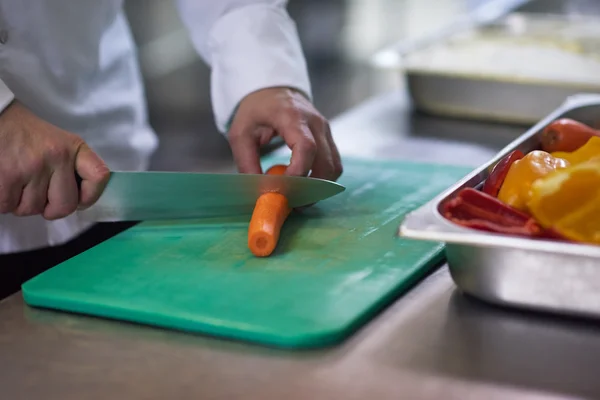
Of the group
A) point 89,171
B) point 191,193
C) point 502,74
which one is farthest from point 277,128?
point 502,74

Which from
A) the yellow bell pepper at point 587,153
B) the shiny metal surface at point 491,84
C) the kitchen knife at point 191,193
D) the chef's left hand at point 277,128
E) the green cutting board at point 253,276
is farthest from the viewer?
the shiny metal surface at point 491,84

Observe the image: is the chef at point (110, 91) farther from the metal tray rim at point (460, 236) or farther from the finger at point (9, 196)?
the metal tray rim at point (460, 236)

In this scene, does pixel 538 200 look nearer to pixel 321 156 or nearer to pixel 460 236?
pixel 460 236

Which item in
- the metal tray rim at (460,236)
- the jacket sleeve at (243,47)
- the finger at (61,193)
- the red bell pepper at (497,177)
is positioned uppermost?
the jacket sleeve at (243,47)

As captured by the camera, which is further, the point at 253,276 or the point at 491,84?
the point at 491,84

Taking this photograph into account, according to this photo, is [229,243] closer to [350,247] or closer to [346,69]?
[350,247]

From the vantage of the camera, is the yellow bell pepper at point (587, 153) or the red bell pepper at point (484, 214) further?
the yellow bell pepper at point (587, 153)

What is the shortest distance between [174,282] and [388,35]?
8.74 ft

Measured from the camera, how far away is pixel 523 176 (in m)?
0.96

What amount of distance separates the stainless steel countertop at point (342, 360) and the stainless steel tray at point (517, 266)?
30 millimetres

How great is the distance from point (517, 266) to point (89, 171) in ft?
1.70

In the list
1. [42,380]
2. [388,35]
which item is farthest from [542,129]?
[388,35]

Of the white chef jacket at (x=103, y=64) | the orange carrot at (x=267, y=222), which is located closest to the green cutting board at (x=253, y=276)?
the orange carrot at (x=267, y=222)

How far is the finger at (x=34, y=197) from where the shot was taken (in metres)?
1.05
